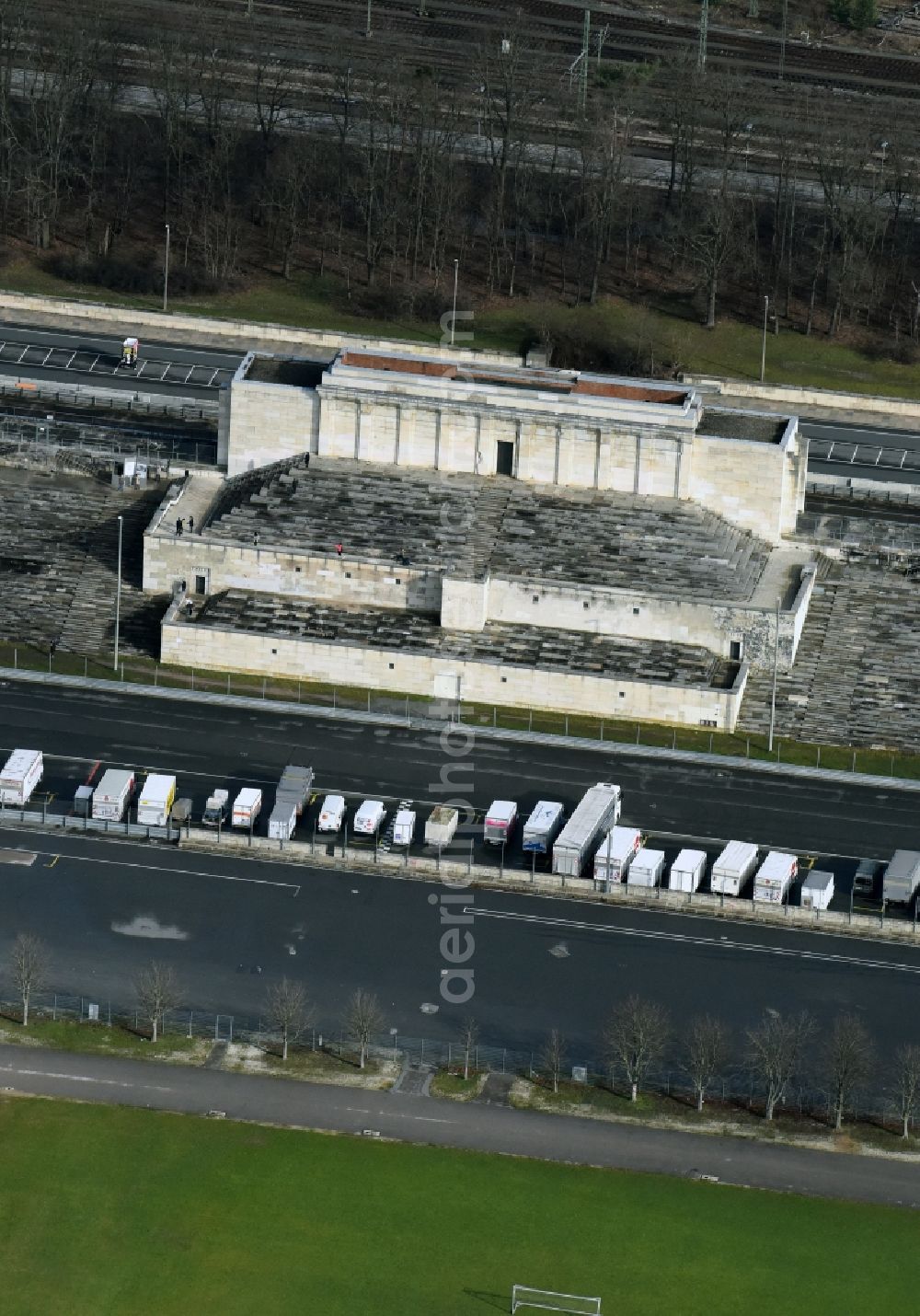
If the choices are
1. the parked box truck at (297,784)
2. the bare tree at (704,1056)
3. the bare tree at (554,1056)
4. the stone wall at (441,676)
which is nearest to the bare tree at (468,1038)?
the bare tree at (554,1056)

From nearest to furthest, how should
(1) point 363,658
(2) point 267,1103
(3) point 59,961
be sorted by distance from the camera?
(2) point 267,1103, (3) point 59,961, (1) point 363,658

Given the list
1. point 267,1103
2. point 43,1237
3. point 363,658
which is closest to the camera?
point 43,1237

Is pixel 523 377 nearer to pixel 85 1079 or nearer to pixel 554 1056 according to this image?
pixel 554 1056

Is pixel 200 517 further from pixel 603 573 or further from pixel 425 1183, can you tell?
pixel 425 1183

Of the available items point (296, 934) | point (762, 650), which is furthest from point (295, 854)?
point (762, 650)

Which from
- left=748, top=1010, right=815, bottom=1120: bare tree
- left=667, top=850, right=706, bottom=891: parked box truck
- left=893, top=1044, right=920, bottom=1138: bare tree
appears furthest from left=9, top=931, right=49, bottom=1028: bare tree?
left=893, top=1044, right=920, bottom=1138: bare tree

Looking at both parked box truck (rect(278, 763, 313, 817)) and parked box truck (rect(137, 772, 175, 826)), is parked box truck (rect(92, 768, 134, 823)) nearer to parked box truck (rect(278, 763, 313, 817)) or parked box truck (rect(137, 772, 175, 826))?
parked box truck (rect(137, 772, 175, 826))
